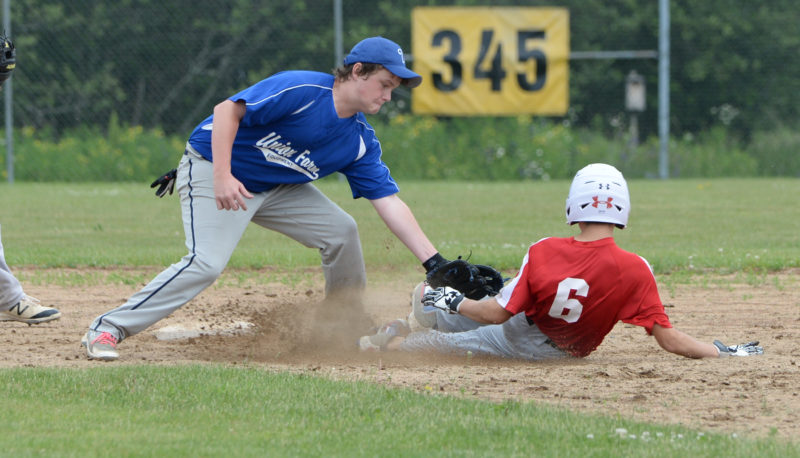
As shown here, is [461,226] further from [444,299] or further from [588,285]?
[588,285]

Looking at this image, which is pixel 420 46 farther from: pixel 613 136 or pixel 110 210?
pixel 110 210

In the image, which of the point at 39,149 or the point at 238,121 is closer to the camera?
the point at 238,121

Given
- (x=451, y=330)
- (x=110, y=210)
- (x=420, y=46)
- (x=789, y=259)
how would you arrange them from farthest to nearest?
(x=420, y=46) < (x=110, y=210) < (x=789, y=259) < (x=451, y=330)

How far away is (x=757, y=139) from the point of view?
21.1 meters

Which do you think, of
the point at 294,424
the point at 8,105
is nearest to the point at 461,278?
the point at 294,424

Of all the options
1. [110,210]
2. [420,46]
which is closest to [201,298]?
[110,210]

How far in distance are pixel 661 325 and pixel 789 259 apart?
4835 millimetres

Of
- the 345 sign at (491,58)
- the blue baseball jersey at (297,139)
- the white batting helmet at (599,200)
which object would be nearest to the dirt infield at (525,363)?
the white batting helmet at (599,200)

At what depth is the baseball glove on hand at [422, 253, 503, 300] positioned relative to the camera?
5766 millimetres

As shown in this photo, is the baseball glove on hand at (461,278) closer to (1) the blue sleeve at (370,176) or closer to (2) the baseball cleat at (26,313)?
(1) the blue sleeve at (370,176)

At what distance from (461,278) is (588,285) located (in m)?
0.75

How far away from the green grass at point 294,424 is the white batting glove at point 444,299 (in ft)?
2.81

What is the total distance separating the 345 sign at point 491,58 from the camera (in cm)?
1869

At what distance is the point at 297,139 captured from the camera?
19.0 ft
